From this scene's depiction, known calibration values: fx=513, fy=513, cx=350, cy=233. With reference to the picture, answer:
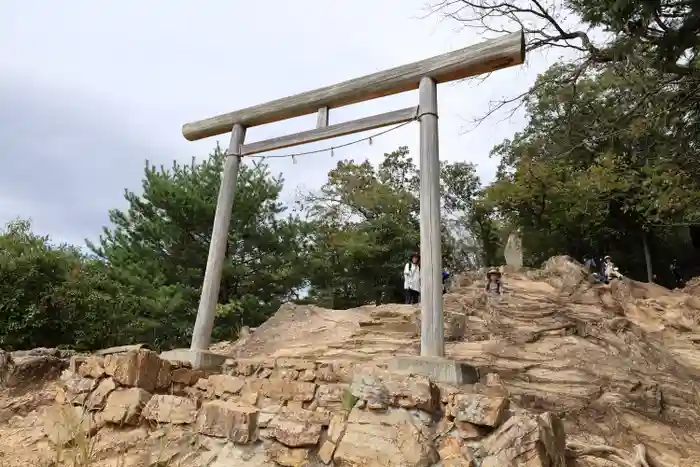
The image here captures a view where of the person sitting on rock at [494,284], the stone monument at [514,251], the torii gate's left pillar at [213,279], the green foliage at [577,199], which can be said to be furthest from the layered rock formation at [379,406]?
the stone monument at [514,251]

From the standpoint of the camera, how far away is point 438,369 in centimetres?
407

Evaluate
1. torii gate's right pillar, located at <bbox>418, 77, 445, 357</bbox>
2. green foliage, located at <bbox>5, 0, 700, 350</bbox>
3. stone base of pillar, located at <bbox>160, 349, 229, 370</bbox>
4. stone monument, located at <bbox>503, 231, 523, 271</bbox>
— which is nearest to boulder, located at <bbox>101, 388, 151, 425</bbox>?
stone base of pillar, located at <bbox>160, 349, 229, 370</bbox>

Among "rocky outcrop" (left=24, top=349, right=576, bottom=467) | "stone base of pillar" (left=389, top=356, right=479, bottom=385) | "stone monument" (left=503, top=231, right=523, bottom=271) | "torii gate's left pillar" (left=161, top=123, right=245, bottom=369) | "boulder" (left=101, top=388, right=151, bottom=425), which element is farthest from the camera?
"stone monument" (left=503, top=231, right=523, bottom=271)

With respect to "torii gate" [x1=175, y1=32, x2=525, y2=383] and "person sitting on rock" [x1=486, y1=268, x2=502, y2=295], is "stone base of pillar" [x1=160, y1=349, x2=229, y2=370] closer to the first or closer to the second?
"torii gate" [x1=175, y1=32, x2=525, y2=383]

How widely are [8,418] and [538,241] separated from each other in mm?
17664

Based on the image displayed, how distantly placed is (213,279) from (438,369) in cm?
286

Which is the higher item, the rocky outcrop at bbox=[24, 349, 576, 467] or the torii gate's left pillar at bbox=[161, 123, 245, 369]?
the torii gate's left pillar at bbox=[161, 123, 245, 369]

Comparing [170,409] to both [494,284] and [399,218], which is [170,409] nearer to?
[494,284]

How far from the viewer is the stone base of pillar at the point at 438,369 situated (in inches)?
158

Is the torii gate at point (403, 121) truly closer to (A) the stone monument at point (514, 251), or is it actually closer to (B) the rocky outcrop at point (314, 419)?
(B) the rocky outcrop at point (314, 419)

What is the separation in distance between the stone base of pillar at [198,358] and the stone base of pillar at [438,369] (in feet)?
6.67

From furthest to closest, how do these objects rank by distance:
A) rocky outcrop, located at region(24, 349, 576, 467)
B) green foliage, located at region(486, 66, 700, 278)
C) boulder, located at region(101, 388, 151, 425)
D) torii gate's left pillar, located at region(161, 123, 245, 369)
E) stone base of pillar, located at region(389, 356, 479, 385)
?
1. green foliage, located at region(486, 66, 700, 278)
2. torii gate's left pillar, located at region(161, 123, 245, 369)
3. boulder, located at region(101, 388, 151, 425)
4. stone base of pillar, located at region(389, 356, 479, 385)
5. rocky outcrop, located at region(24, 349, 576, 467)

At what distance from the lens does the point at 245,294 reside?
A: 489 inches

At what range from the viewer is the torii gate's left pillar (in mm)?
5246
